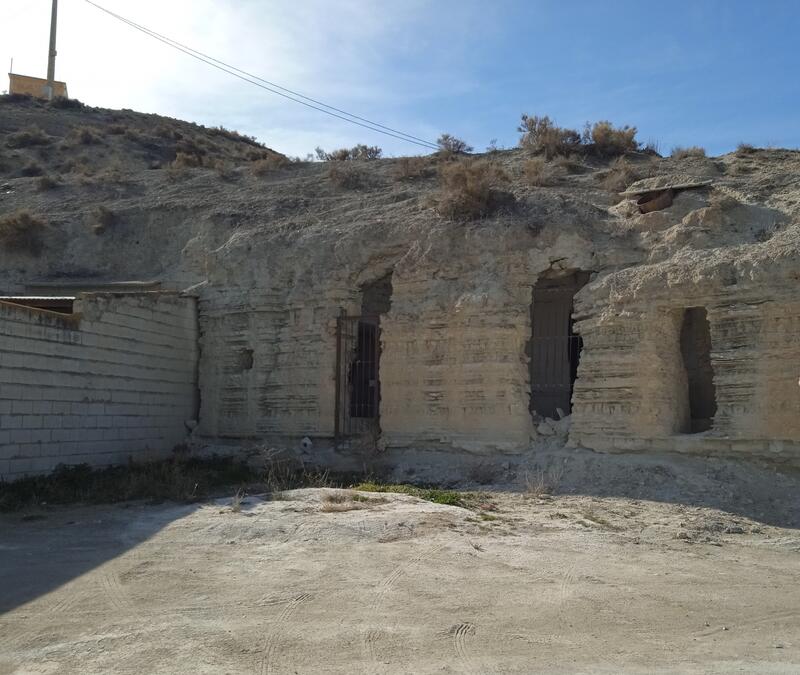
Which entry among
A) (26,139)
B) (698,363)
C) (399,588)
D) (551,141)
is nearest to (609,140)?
(551,141)

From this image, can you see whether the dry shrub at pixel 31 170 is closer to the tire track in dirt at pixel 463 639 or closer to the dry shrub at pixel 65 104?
the dry shrub at pixel 65 104

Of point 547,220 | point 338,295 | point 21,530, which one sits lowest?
point 21,530

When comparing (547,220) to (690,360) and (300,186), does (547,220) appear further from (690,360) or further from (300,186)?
(300,186)

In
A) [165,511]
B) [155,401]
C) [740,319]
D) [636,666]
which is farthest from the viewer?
[155,401]

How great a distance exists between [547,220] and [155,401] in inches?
300

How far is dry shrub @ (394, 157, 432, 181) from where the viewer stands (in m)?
18.3

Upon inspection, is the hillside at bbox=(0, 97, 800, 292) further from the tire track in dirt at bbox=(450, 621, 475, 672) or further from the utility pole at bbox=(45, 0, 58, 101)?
the utility pole at bbox=(45, 0, 58, 101)

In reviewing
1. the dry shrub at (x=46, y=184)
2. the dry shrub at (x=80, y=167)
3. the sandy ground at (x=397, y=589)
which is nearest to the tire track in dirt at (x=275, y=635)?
the sandy ground at (x=397, y=589)

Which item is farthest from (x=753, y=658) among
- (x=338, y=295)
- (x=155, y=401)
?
(x=155, y=401)

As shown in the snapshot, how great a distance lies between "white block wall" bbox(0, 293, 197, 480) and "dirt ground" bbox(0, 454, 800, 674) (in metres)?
1.81

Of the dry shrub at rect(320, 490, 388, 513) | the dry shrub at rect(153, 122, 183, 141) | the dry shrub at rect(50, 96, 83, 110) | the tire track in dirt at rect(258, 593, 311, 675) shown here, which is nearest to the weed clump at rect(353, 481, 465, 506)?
the dry shrub at rect(320, 490, 388, 513)

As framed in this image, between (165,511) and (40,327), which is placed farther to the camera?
(40,327)

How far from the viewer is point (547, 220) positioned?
13.3 meters

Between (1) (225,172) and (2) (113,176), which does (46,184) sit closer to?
(2) (113,176)
